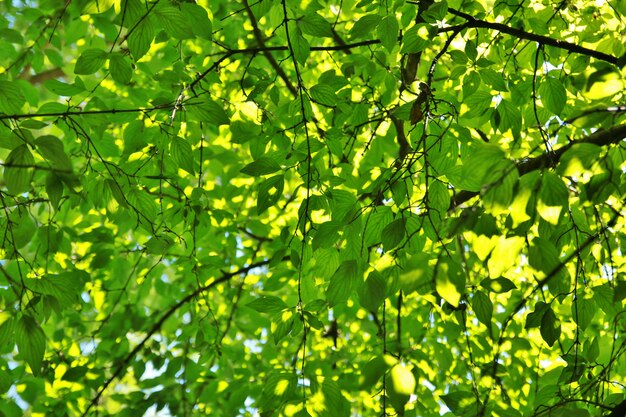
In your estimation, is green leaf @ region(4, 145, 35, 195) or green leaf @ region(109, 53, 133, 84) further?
green leaf @ region(109, 53, 133, 84)

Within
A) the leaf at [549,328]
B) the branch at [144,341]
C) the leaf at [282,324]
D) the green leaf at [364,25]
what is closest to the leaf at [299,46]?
the green leaf at [364,25]

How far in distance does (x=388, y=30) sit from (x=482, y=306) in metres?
1.07

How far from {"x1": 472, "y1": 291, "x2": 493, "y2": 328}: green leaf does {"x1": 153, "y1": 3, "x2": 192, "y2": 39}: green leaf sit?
1.19 metres

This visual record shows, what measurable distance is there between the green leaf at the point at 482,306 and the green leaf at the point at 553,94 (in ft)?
2.78

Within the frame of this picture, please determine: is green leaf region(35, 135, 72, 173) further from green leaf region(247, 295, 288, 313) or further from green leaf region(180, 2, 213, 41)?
green leaf region(247, 295, 288, 313)

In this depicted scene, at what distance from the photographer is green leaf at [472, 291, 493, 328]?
5.14 feet

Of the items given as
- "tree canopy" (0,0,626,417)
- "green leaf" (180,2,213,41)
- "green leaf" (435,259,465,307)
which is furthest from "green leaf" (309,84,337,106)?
"green leaf" (435,259,465,307)

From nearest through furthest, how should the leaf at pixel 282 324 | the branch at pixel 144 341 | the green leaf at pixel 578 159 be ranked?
the green leaf at pixel 578 159 → the leaf at pixel 282 324 → the branch at pixel 144 341

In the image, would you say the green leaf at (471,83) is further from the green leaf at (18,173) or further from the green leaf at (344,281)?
the green leaf at (18,173)

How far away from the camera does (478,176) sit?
1.29 m

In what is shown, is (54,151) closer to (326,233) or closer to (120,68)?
(120,68)

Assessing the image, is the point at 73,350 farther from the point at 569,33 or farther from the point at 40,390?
the point at 569,33

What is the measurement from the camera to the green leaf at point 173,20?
5.55ft

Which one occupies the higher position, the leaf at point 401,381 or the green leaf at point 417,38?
the green leaf at point 417,38
